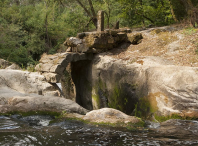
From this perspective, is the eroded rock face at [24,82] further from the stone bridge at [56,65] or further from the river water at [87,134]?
the river water at [87,134]

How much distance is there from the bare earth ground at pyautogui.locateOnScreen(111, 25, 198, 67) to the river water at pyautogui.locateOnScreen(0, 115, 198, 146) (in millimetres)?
3387

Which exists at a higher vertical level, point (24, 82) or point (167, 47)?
point (167, 47)

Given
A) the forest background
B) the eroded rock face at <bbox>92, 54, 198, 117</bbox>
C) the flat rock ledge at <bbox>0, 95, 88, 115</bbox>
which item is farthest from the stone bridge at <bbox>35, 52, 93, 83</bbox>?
the forest background

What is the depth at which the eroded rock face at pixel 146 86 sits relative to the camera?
7453mm

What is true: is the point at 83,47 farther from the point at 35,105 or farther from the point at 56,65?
the point at 35,105

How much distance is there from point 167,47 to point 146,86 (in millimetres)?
3088

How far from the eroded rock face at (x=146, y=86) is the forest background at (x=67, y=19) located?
544 centimetres

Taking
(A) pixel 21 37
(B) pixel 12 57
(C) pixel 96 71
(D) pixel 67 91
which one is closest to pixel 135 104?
(C) pixel 96 71

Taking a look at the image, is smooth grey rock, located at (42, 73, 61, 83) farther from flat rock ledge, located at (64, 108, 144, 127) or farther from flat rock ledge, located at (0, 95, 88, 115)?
flat rock ledge, located at (64, 108, 144, 127)

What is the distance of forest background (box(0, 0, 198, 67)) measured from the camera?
17.6 meters

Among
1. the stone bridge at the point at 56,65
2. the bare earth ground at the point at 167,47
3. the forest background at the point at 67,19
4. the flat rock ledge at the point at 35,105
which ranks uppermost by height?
the forest background at the point at 67,19

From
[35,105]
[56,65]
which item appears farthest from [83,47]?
[35,105]

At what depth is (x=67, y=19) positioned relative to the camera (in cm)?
2291

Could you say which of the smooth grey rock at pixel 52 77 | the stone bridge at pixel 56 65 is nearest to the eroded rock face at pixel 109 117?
the smooth grey rock at pixel 52 77
